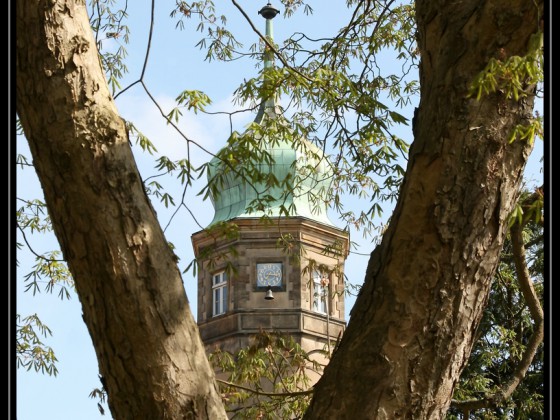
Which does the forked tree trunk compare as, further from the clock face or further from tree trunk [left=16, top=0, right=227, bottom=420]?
the clock face

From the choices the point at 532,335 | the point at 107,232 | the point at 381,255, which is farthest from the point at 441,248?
the point at 532,335

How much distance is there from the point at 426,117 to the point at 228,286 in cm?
3102

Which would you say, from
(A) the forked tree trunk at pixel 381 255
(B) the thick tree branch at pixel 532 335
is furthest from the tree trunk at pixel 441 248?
(B) the thick tree branch at pixel 532 335

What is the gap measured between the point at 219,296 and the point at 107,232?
31.4 m

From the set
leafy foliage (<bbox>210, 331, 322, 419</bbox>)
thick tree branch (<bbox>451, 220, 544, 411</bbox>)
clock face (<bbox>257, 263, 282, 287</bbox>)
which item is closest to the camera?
thick tree branch (<bbox>451, 220, 544, 411</bbox>)

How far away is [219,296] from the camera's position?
35312mm

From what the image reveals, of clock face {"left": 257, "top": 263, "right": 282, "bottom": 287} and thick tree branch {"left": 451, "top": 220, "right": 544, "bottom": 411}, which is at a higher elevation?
clock face {"left": 257, "top": 263, "right": 282, "bottom": 287}

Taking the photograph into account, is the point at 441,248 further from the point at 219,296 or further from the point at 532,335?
the point at 219,296

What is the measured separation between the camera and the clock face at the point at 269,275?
114ft

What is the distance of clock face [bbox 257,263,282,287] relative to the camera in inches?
1364

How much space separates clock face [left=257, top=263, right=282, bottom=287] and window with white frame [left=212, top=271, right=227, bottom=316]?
1.10 m

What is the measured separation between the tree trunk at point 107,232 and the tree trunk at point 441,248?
0.49 metres

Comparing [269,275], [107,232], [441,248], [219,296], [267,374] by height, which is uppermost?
[269,275]

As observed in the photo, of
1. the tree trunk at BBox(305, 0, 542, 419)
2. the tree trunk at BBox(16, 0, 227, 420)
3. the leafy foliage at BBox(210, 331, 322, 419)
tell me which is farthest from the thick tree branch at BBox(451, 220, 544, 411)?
the tree trunk at BBox(16, 0, 227, 420)
